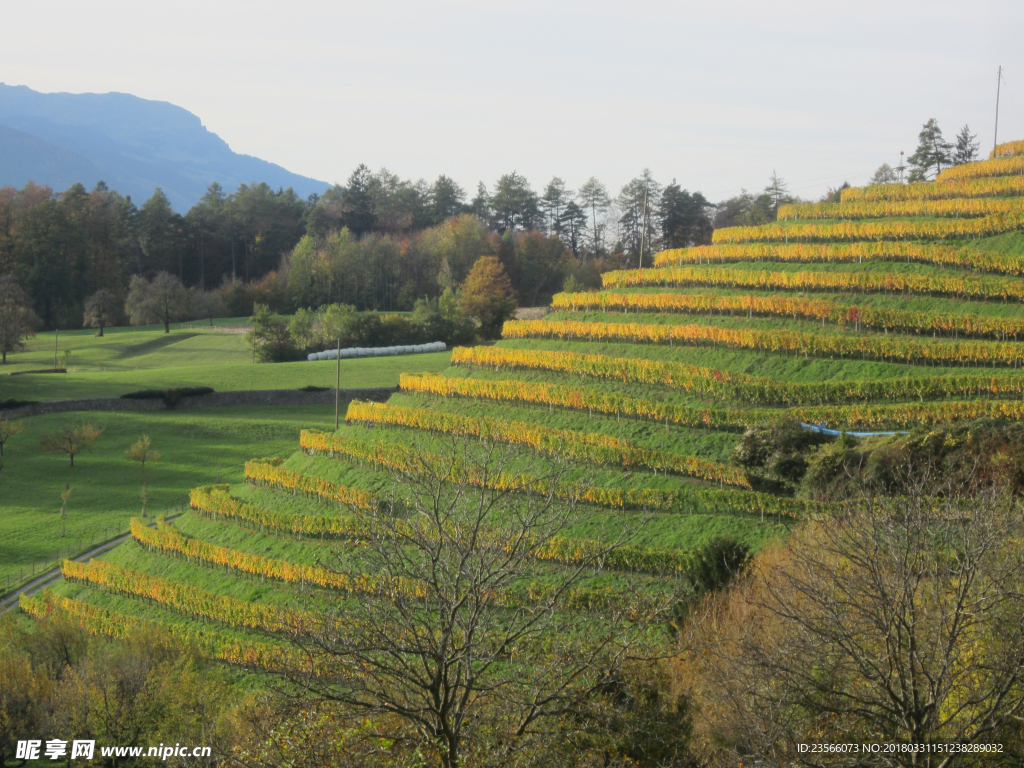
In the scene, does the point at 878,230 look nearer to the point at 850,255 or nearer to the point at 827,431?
the point at 850,255

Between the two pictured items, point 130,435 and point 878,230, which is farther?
point 130,435

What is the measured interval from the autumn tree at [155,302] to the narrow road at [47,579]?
56.3 meters

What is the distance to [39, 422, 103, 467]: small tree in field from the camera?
47219 mm

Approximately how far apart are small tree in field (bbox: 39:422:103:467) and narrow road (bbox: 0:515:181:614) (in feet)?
36.5

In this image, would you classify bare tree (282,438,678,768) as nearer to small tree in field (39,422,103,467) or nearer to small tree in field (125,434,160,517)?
small tree in field (125,434,160,517)

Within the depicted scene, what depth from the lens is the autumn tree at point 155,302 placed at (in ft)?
292

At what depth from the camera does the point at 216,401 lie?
60.0m

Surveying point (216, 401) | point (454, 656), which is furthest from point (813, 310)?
point (216, 401)

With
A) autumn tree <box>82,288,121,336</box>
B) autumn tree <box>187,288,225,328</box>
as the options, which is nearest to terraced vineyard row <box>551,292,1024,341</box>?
autumn tree <box>187,288,225,328</box>

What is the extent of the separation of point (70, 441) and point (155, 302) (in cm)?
4614

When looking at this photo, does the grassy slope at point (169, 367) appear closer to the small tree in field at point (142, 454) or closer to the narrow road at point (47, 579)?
the small tree in field at point (142, 454)

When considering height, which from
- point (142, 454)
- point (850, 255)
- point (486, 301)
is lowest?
point (142, 454)

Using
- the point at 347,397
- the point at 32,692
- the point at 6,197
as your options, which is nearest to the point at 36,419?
the point at 347,397

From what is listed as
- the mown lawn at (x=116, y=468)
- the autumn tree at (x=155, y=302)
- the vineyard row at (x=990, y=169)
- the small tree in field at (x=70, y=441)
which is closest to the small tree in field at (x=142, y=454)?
the mown lawn at (x=116, y=468)
